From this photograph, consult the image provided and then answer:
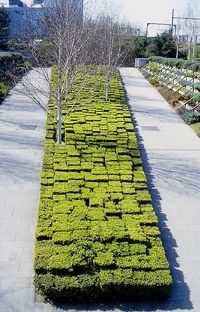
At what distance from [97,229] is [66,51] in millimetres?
7638

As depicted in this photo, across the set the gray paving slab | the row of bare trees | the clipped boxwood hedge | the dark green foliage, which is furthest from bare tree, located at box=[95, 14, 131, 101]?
the dark green foliage

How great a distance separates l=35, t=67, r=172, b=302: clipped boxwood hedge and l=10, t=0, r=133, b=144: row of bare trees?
194cm

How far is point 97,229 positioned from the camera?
7754 mm

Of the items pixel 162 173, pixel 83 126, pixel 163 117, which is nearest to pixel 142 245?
pixel 162 173

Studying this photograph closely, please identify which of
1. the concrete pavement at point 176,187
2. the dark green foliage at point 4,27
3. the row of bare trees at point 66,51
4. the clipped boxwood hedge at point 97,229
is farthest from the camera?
the dark green foliage at point 4,27

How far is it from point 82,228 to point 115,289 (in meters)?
1.69

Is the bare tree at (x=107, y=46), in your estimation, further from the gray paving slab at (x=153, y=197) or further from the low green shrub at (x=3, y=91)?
the low green shrub at (x=3, y=91)

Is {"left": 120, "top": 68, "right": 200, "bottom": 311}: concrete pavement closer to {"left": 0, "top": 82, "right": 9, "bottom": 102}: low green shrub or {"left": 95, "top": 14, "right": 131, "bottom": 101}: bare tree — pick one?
{"left": 95, "top": 14, "right": 131, "bottom": 101}: bare tree

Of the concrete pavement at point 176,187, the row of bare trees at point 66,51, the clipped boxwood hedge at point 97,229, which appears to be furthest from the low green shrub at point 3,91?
the clipped boxwood hedge at point 97,229

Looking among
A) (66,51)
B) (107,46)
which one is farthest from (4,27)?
(66,51)

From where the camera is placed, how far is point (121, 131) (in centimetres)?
1467

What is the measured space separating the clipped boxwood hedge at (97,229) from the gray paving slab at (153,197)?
1.04 ft

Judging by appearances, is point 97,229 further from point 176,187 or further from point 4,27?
point 4,27

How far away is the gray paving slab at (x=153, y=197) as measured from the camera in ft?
21.2
